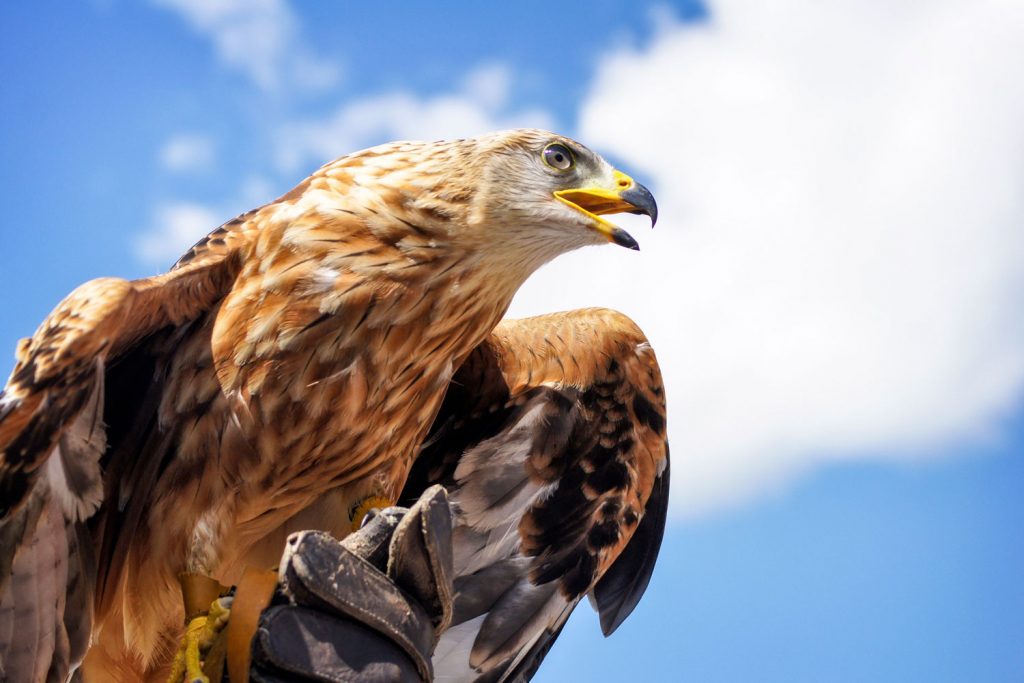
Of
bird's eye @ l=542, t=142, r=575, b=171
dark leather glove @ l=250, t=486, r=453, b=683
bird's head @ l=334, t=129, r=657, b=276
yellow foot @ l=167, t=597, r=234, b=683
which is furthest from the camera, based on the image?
bird's eye @ l=542, t=142, r=575, b=171

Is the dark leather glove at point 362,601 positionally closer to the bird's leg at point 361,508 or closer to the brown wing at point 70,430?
the bird's leg at point 361,508

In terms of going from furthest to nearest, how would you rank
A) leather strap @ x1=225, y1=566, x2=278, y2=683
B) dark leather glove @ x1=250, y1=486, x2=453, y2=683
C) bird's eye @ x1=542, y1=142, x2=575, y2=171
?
1. bird's eye @ x1=542, y1=142, x2=575, y2=171
2. leather strap @ x1=225, y1=566, x2=278, y2=683
3. dark leather glove @ x1=250, y1=486, x2=453, y2=683

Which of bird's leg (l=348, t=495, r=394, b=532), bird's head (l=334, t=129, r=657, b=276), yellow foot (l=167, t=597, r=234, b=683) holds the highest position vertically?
bird's head (l=334, t=129, r=657, b=276)

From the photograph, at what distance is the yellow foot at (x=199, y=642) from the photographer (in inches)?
130

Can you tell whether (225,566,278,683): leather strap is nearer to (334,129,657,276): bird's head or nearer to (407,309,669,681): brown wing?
(334,129,657,276): bird's head

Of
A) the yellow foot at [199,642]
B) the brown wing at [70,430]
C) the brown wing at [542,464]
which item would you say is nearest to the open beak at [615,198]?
the brown wing at [542,464]

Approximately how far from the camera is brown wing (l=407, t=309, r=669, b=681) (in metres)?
4.71

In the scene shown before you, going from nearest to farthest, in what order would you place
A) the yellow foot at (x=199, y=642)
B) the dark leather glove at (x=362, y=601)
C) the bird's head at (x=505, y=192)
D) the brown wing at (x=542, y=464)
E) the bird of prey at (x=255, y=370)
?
the dark leather glove at (x=362, y=601)
the yellow foot at (x=199, y=642)
the bird of prey at (x=255, y=370)
the bird's head at (x=505, y=192)
the brown wing at (x=542, y=464)

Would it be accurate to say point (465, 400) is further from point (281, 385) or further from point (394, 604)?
point (394, 604)

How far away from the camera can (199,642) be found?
334cm

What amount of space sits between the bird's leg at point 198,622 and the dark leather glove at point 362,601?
32cm

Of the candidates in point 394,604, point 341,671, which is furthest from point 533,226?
point 341,671

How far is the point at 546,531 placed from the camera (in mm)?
4789

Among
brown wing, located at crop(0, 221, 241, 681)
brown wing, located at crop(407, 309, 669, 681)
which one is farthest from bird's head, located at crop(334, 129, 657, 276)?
brown wing, located at crop(407, 309, 669, 681)
